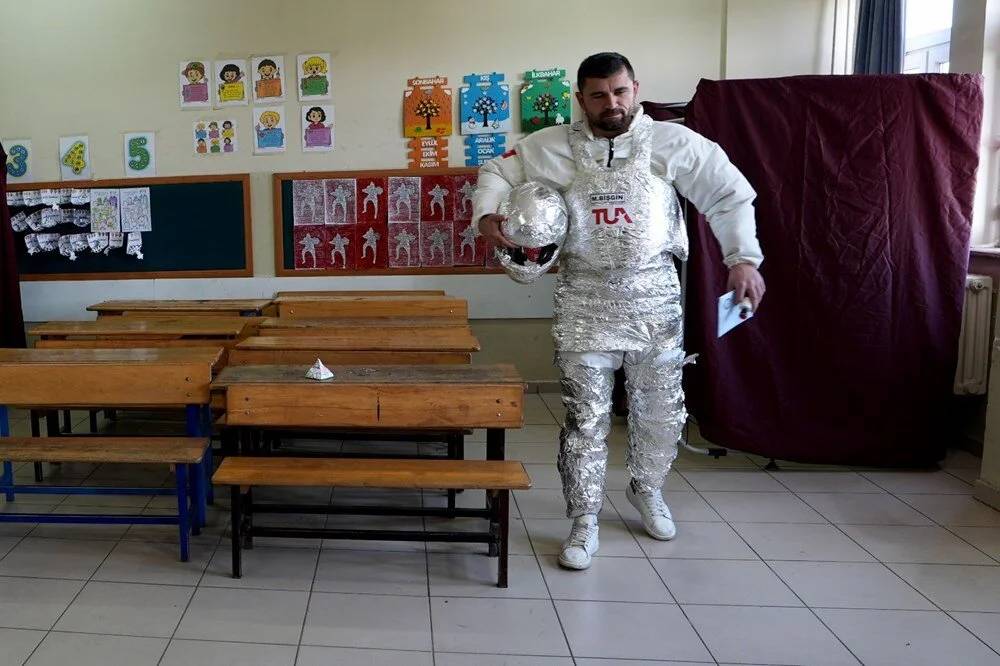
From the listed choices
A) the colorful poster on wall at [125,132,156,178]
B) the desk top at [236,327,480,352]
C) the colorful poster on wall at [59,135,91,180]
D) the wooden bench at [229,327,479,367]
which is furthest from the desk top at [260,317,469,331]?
the colorful poster on wall at [59,135,91,180]

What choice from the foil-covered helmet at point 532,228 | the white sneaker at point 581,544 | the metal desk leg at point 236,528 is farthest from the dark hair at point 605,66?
the metal desk leg at point 236,528

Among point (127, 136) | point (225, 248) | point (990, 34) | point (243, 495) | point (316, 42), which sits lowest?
point (243, 495)

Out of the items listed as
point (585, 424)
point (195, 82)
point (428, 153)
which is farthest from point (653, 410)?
point (195, 82)

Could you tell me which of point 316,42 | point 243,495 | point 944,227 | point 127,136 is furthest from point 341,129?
point 944,227

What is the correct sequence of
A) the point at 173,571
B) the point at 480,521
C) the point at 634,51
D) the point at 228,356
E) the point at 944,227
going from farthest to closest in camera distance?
the point at 634,51, the point at 944,227, the point at 228,356, the point at 480,521, the point at 173,571

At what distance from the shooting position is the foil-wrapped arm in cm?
235

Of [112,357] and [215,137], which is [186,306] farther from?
[112,357]

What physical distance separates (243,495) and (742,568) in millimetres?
1668

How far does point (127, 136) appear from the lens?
4691mm

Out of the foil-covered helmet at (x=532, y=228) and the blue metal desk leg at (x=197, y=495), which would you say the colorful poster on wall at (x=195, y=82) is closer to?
the blue metal desk leg at (x=197, y=495)

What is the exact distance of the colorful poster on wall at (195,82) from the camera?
182 inches

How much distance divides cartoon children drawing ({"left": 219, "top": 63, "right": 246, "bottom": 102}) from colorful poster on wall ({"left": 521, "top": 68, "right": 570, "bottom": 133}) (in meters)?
1.82

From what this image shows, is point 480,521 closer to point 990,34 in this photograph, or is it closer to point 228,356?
point 228,356

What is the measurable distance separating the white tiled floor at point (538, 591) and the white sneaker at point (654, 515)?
0.04 m
